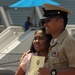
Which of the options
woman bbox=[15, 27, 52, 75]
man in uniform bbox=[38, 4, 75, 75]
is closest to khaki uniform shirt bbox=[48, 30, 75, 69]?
man in uniform bbox=[38, 4, 75, 75]

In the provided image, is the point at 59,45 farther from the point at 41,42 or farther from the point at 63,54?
the point at 41,42

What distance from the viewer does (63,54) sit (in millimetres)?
3373

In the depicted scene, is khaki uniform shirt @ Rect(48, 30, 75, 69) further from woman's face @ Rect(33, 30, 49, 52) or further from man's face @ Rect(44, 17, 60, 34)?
woman's face @ Rect(33, 30, 49, 52)

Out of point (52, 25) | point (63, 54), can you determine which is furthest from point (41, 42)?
point (63, 54)

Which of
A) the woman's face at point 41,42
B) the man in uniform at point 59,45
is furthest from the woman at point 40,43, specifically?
the man in uniform at point 59,45

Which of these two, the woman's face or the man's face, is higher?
the man's face

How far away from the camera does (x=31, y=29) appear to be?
594 inches

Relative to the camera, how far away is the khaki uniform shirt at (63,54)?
3311 millimetres

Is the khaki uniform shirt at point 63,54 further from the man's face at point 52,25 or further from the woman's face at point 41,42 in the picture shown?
the woman's face at point 41,42

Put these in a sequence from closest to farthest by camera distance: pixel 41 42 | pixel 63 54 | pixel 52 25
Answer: pixel 63 54, pixel 52 25, pixel 41 42

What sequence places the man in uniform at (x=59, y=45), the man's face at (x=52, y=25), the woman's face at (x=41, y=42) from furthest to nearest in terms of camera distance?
the woman's face at (x=41, y=42) → the man's face at (x=52, y=25) → the man in uniform at (x=59, y=45)

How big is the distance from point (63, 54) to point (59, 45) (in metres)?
0.10

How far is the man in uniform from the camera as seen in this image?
10.8 ft

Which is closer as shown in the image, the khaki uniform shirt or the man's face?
the khaki uniform shirt
